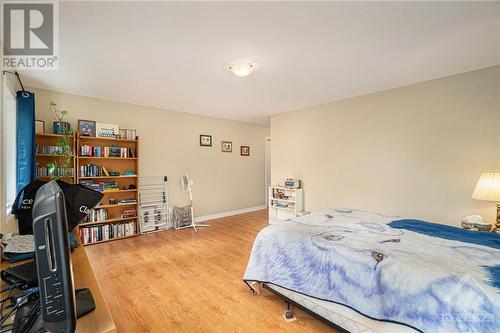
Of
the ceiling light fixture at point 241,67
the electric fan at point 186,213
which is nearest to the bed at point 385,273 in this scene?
the ceiling light fixture at point 241,67

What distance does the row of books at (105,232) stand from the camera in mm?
3619

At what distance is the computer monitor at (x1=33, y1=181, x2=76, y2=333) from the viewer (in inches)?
26.9

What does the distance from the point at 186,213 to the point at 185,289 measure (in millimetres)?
2439

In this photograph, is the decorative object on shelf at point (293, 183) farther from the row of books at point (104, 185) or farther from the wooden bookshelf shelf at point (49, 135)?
the wooden bookshelf shelf at point (49, 135)

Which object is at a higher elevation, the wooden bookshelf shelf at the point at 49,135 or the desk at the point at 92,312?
the wooden bookshelf shelf at the point at 49,135

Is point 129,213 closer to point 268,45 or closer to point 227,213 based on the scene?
point 227,213

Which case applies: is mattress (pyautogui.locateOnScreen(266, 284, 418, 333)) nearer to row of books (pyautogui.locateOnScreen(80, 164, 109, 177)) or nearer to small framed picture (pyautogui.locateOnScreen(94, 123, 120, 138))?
row of books (pyautogui.locateOnScreen(80, 164, 109, 177))

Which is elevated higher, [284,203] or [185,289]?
[284,203]

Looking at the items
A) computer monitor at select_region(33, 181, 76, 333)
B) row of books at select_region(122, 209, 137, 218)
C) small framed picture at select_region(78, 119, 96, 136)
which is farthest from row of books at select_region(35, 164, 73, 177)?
computer monitor at select_region(33, 181, 76, 333)

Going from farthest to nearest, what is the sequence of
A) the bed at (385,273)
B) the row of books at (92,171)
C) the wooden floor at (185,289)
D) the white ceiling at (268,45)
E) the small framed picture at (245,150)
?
the small framed picture at (245,150) < the row of books at (92,171) < the wooden floor at (185,289) < the white ceiling at (268,45) < the bed at (385,273)

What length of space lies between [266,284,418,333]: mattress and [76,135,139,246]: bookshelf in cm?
330

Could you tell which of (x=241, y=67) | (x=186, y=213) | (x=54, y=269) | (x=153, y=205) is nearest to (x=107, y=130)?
(x=153, y=205)

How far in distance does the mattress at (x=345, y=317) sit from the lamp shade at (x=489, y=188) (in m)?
1.89

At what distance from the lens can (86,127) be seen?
145 inches
